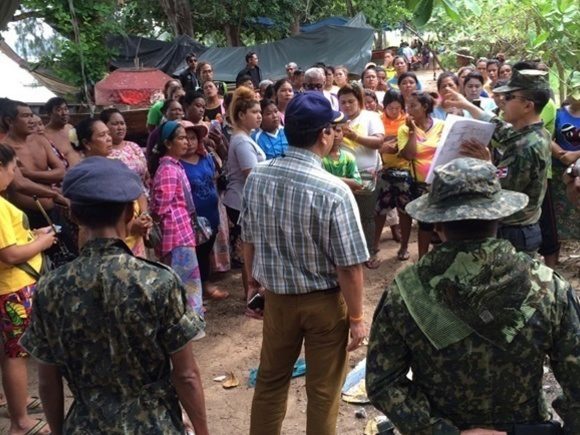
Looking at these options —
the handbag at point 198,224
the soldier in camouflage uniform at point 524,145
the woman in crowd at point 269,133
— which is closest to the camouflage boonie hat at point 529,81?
the soldier in camouflage uniform at point 524,145

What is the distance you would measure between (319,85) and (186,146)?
2.55 m

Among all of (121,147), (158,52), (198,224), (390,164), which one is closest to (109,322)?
(198,224)

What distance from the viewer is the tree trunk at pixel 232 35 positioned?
1975 cm

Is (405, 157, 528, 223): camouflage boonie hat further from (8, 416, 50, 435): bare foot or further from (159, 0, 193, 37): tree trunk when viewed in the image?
(159, 0, 193, 37): tree trunk

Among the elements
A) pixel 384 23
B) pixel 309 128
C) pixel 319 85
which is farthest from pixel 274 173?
pixel 384 23

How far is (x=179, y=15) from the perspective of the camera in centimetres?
1831

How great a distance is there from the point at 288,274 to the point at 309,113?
2.43 feet

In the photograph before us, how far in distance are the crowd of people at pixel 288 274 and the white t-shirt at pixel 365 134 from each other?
0.19 feet

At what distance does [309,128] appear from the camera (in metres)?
2.50

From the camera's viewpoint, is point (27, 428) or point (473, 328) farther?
point (27, 428)

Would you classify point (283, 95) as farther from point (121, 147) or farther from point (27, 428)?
point (27, 428)

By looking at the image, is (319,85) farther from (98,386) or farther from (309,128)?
(98,386)

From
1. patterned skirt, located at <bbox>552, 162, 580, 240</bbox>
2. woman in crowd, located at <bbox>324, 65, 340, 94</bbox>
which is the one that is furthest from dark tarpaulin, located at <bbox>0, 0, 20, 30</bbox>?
patterned skirt, located at <bbox>552, 162, 580, 240</bbox>

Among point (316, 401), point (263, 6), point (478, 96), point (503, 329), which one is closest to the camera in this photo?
point (503, 329)
